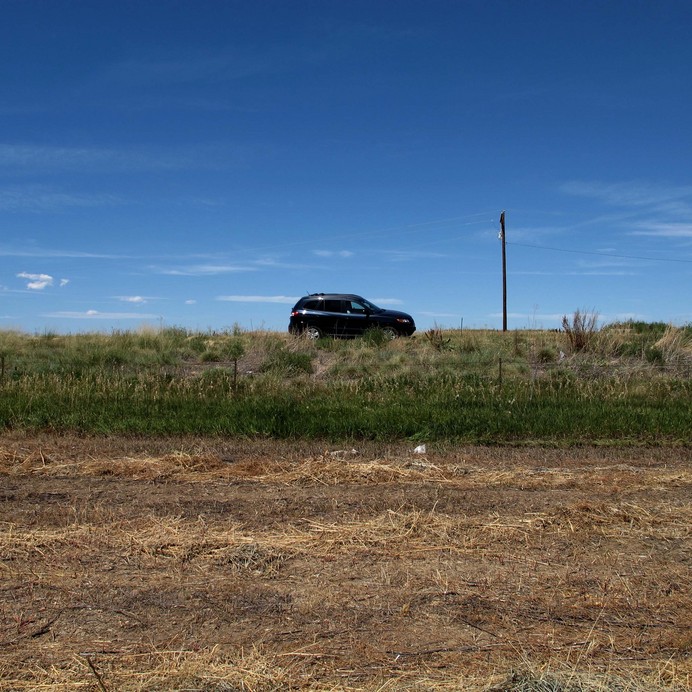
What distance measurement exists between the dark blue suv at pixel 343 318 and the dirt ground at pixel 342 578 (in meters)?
17.5

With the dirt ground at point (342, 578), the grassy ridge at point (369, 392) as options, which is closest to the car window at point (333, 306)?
the grassy ridge at point (369, 392)

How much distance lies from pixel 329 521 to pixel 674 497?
377cm

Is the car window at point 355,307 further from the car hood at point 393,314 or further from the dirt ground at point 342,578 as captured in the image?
the dirt ground at point 342,578

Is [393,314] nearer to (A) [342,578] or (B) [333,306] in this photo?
(B) [333,306]

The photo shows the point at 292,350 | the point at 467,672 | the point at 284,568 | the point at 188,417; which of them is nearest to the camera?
the point at 467,672

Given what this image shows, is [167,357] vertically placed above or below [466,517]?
above

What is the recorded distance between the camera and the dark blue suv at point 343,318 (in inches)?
1042

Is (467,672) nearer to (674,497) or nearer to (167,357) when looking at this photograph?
(674,497)

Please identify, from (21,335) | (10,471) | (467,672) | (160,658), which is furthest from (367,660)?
(21,335)

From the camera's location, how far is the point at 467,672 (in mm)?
4035

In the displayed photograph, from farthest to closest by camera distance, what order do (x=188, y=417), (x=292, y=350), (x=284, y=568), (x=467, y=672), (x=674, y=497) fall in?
(x=292, y=350)
(x=188, y=417)
(x=674, y=497)
(x=284, y=568)
(x=467, y=672)

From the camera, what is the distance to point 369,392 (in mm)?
14328

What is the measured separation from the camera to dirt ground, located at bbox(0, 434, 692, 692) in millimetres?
4082

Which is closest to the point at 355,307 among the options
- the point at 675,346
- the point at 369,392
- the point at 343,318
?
the point at 343,318
